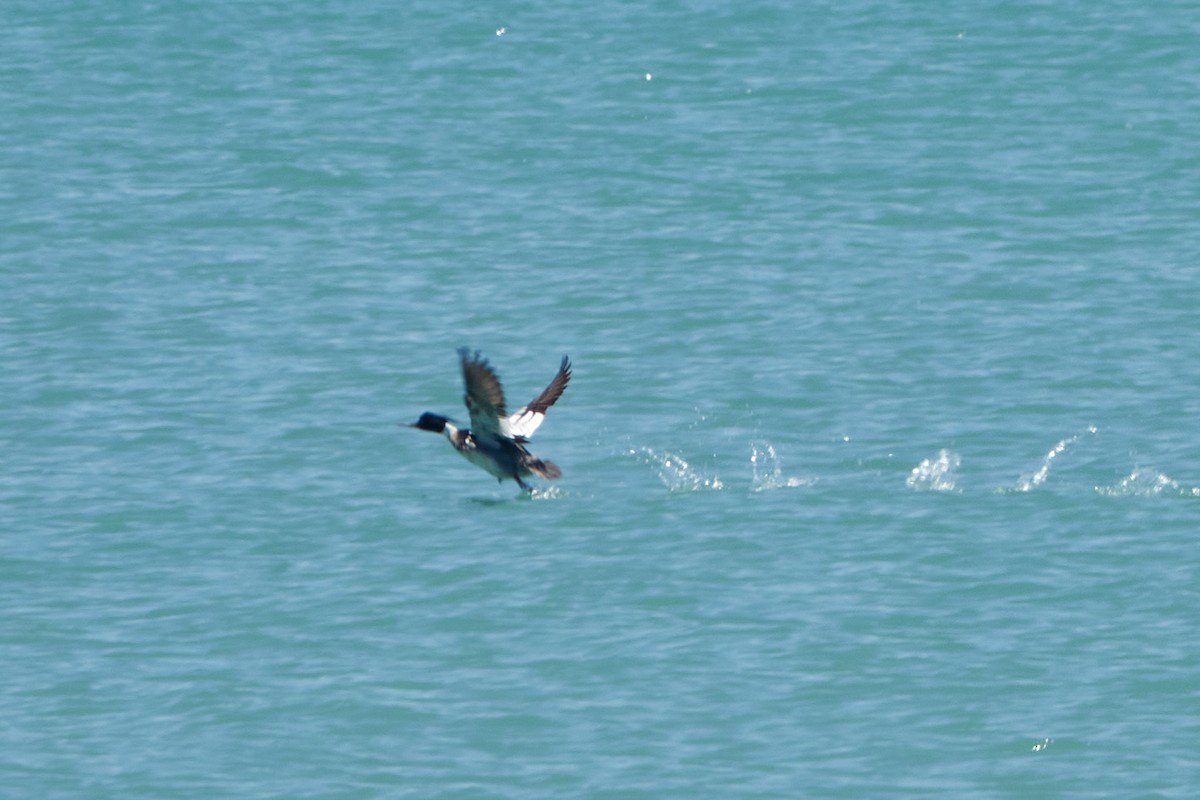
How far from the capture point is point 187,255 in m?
24.2

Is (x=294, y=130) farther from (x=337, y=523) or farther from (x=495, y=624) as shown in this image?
(x=495, y=624)

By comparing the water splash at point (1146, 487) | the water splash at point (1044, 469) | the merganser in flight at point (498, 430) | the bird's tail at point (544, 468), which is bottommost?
the water splash at point (1146, 487)

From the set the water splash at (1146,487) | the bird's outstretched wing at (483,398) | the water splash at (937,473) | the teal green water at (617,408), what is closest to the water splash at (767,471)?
the teal green water at (617,408)

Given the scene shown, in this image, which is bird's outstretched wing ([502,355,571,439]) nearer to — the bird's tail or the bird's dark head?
the bird's tail

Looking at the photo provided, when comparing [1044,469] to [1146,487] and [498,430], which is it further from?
[498,430]

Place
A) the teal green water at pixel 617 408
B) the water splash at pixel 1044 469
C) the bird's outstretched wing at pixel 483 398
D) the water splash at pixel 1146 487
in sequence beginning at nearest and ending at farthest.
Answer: the teal green water at pixel 617 408 → the bird's outstretched wing at pixel 483 398 → the water splash at pixel 1146 487 → the water splash at pixel 1044 469

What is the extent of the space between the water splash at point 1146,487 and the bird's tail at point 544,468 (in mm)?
3716

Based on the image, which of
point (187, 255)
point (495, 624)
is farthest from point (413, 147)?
point (495, 624)

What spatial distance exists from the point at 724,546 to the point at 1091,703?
340cm

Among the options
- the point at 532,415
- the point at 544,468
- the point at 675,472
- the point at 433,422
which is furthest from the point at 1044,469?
the point at 433,422

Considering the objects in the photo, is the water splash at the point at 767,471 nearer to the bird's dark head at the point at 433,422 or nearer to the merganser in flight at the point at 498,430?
the merganser in flight at the point at 498,430

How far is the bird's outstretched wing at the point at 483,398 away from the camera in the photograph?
1652 cm

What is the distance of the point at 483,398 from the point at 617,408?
8.65 ft

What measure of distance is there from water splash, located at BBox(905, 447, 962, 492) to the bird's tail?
2.43 m
